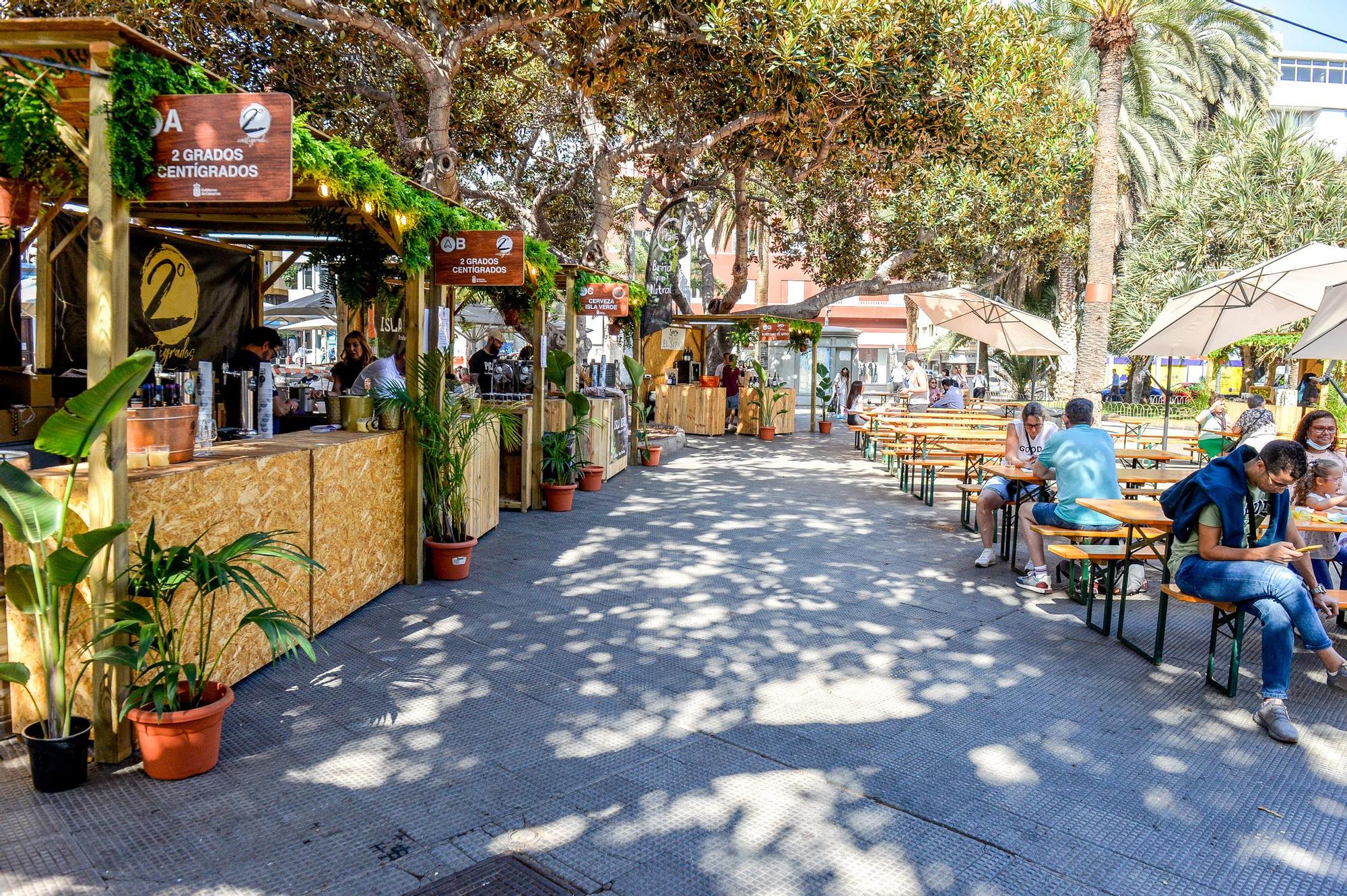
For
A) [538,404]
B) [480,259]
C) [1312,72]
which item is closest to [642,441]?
[538,404]

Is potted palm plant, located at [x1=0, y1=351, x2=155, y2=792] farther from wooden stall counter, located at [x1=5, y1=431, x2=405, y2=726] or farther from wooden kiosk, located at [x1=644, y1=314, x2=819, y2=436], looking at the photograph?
wooden kiosk, located at [x1=644, y1=314, x2=819, y2=436]

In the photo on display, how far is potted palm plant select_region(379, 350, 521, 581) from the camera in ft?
20.9

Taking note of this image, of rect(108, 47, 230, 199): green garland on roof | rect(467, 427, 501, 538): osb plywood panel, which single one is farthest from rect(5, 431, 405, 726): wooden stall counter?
rect(467, 427, 501, 538): osb plywood panel

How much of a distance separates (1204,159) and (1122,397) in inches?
584

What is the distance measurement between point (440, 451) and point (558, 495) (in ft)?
11.3

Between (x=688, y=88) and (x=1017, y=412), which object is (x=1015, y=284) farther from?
(x=688, y=88)

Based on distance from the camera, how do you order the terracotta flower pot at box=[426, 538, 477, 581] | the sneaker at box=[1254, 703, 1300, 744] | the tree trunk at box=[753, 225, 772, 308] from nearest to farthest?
the sneaker at box=[1254, 703, 1300, 744]
the terracotta flower pot at box=[426, 538, 477, 581]
the tree trunk at box=[753, 225, 772, 308]

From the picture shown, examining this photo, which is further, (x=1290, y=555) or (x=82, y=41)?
(x=1290, y=555)

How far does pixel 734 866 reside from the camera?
3.13 m

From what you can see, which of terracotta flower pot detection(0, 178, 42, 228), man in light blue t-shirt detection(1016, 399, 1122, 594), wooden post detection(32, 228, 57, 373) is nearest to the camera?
terracotta flower pot detection(0, 178, 42, 228)

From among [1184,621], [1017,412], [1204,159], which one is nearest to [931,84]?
[1184,621]

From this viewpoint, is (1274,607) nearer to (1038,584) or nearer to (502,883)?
(1038,584)

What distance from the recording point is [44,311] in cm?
789

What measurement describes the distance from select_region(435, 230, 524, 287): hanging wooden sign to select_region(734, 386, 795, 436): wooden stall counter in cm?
1337
